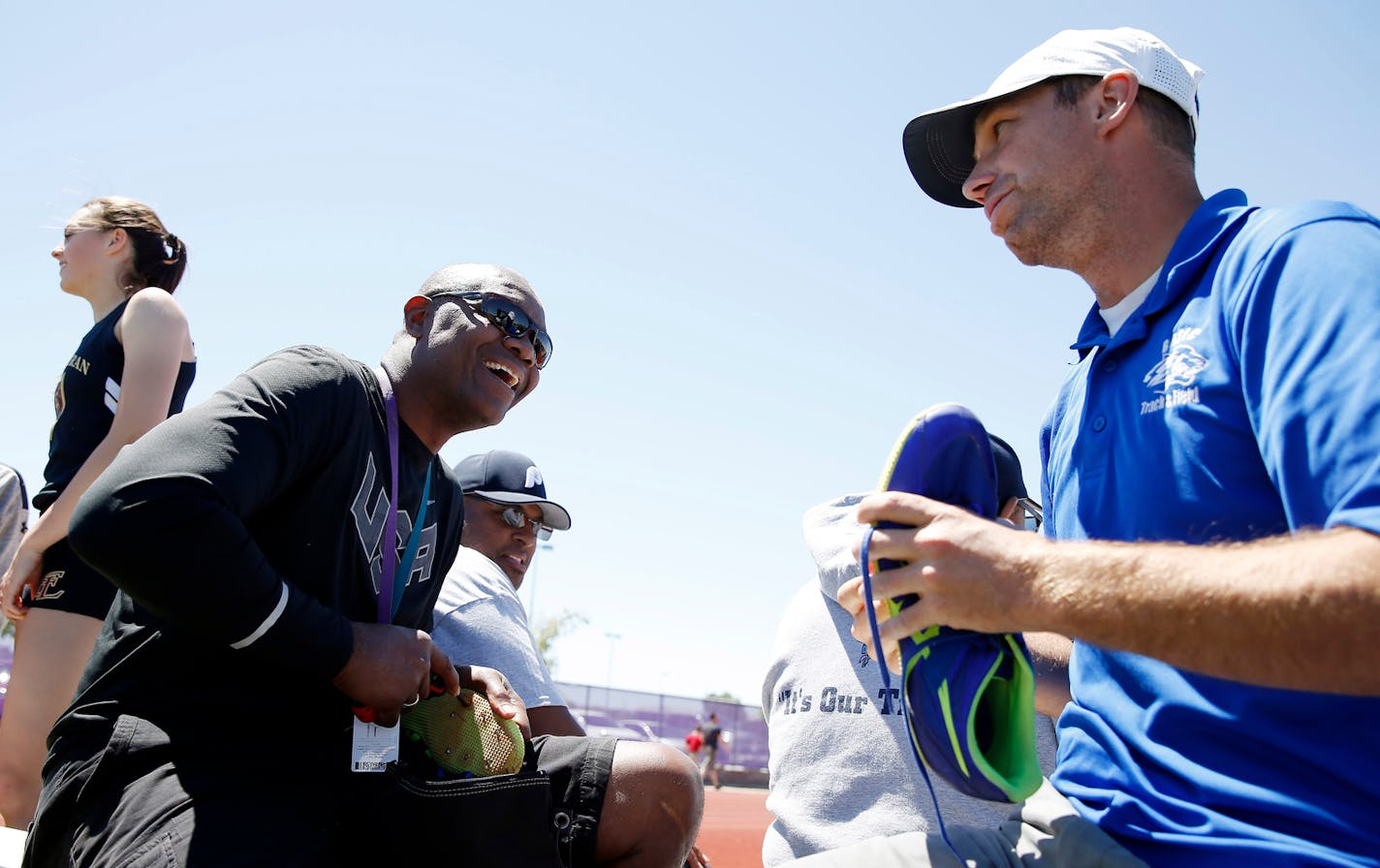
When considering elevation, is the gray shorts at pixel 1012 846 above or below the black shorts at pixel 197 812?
above

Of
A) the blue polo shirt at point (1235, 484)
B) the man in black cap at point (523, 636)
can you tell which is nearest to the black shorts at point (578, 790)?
the man in black cap at point (523, 636)

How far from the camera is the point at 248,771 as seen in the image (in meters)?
2.41

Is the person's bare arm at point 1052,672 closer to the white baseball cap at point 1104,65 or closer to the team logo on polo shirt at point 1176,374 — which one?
the team logo on polo shirt at point 1176,374

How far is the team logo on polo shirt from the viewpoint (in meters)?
1.83

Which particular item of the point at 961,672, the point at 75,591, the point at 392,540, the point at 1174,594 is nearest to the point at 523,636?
the point at 392,540

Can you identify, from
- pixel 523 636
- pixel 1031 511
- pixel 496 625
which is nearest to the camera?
pixel 496 625

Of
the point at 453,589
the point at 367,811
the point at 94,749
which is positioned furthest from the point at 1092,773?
the point at 453,589

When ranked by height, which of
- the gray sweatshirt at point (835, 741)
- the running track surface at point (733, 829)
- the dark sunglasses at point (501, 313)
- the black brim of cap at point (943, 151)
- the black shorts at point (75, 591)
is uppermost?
the black brim of cap at point (943, 151)

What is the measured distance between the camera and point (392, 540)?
9.45 ft

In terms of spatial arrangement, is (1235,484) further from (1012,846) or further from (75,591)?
(75,591)

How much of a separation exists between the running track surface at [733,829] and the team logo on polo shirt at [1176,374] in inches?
275

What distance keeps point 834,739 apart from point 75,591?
109 inches

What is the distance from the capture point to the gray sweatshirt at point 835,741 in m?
3.02

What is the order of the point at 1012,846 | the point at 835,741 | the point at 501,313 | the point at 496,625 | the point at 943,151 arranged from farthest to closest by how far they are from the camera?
1. the point at 496,625
2. the point at 501,313
3. the point at 835,741
4. the point at 943,151
5. the point at 1012,846
